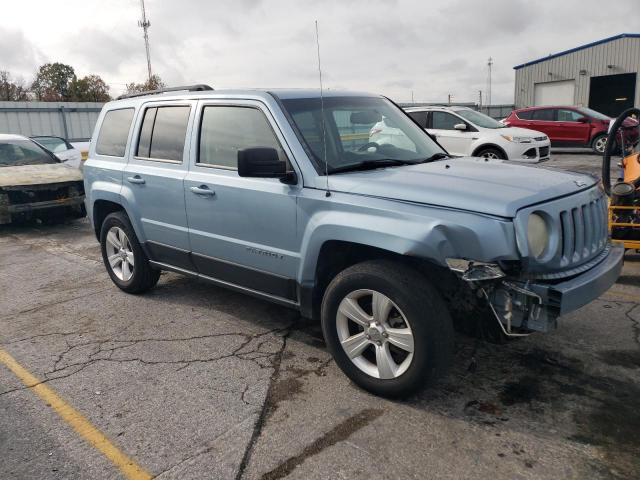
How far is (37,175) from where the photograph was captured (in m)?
9.38

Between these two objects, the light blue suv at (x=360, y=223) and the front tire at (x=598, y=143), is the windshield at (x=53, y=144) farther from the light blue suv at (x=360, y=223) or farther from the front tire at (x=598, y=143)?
the front tire at (x=598, y=143)

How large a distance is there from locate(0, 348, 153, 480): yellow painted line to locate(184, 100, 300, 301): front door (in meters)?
1.45

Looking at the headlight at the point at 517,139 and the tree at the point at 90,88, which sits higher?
the tree at the point at 90,88

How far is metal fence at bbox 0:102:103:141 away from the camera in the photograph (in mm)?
22719

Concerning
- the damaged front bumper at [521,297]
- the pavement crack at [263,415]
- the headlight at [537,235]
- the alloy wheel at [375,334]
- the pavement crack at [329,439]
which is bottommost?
the pavement crack at [329,439]

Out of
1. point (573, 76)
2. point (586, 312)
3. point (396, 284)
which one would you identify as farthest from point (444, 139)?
point (573, 76)

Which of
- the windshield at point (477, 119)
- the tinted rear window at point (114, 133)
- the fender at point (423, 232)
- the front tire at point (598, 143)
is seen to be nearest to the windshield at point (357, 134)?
the fender at point (423, 232)

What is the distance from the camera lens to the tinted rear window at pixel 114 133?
5.31 meters

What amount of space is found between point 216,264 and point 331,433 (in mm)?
1847

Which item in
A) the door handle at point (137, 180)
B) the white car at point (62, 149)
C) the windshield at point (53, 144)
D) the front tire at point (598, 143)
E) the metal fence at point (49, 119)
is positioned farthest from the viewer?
Result: the metal fence at point (49, 119)

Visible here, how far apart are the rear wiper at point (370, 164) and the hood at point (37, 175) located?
23.4ft

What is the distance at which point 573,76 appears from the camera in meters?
31.8

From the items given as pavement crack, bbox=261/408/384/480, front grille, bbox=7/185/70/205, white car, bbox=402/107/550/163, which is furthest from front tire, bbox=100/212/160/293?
white car, bbox=402/107/550/163

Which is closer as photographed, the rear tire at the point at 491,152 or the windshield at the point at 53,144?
the rear tire at the point at 491,152
